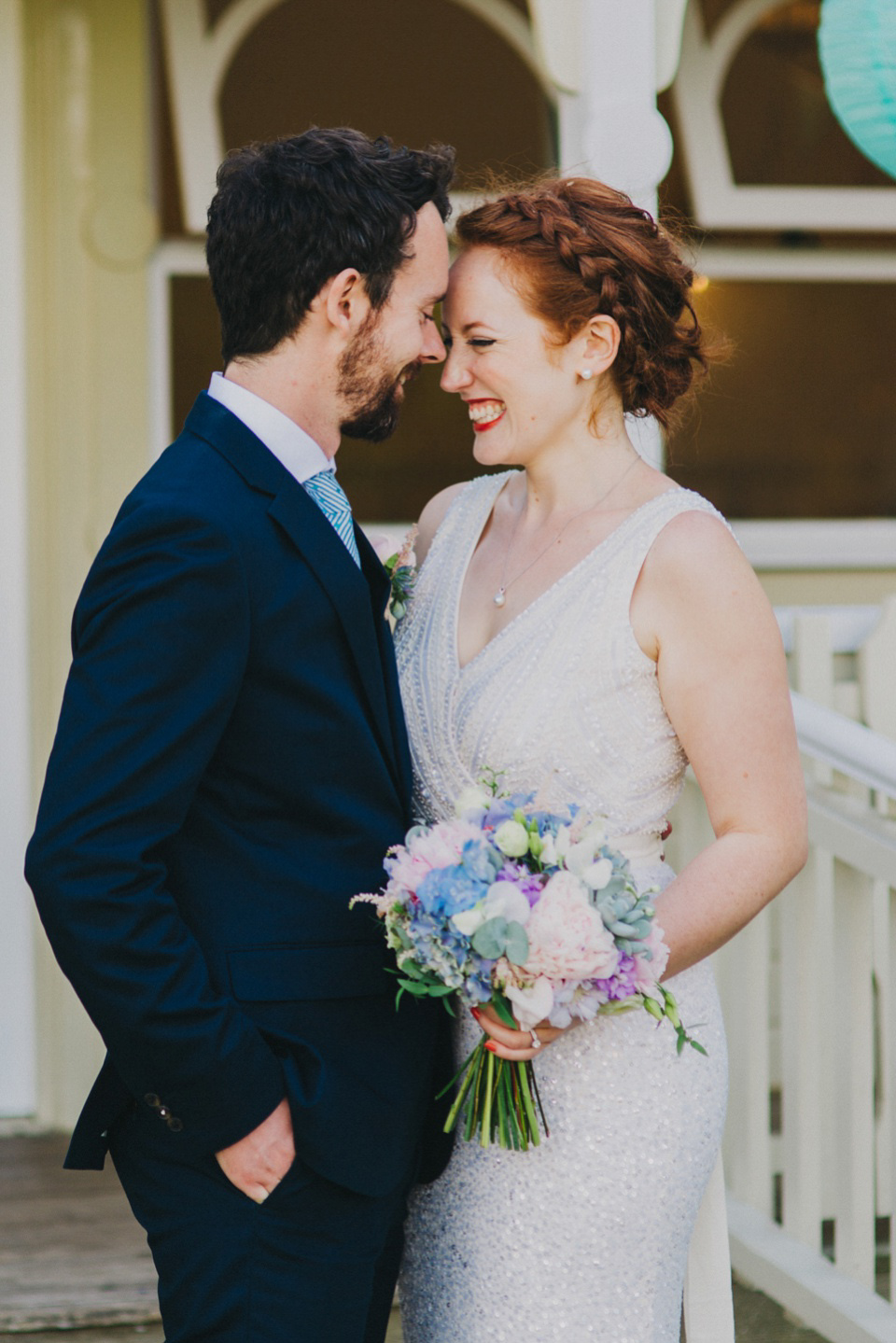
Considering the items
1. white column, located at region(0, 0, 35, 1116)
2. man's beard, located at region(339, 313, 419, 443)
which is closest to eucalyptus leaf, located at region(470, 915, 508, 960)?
man's beard, located at region(339, 313, 419, 443)

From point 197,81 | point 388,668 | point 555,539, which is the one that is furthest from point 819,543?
point 388,668

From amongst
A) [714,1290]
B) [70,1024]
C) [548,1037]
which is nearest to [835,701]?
[714,1290]

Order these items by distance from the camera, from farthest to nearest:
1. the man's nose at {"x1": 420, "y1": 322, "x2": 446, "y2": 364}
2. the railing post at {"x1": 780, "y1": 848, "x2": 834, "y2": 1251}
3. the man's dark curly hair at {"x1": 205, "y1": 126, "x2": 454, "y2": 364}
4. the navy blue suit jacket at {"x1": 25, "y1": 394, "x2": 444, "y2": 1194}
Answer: the railing post at {"x1": 780, "y1": 848, "x2": 834, "y2": 1251} → the man's nose at {"x1": 420, "y1": 322, "x2": 446, "y2": 364} → the man's dark curly hair at {"x1": 205, "y1": 126, "x2": 454, "y2": 364} → the navy blue suit jacket at {"x1": 25, "y1": 394, "x2": 444, "y2": 1194}

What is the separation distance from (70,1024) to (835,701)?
7.71 feet

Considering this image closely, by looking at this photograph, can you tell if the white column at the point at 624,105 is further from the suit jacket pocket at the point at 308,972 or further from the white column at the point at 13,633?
the white column at the point at 13,633

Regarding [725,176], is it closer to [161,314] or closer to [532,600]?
[161,314]

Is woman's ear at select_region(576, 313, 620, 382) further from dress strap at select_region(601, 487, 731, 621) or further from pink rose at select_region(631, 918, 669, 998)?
pink rose at select_region(631, 918, 669, 998)

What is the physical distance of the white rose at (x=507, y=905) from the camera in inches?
67.2

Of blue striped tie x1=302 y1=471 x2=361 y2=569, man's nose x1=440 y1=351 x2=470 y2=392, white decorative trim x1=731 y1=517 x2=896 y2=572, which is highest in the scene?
man's nose x1=440 y1=351 x2=470 y2=392

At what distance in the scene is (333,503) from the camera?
2016 millimetres

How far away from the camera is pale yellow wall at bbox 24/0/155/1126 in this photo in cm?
409

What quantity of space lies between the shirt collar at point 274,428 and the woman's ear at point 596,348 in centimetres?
49

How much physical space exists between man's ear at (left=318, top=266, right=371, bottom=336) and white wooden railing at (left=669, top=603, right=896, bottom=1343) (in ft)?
4.72

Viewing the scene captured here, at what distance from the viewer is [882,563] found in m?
4.79
